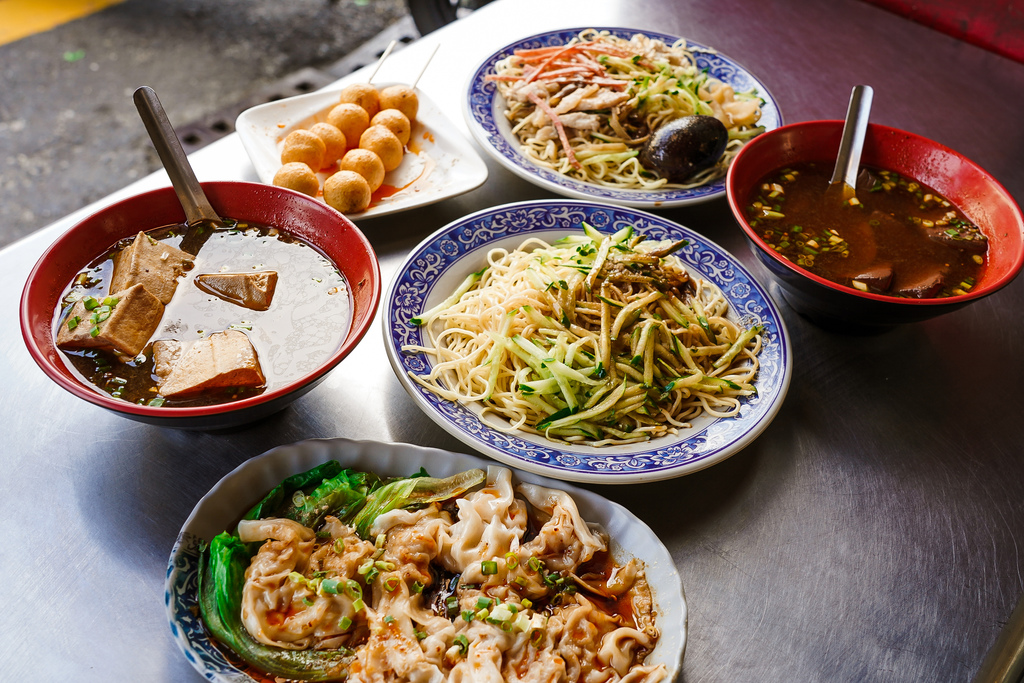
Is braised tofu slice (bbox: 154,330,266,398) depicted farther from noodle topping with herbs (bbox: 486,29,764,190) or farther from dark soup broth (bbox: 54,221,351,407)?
noodle topping with herbs (bbox: 486,29,764,190)

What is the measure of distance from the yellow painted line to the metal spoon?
24.9ft

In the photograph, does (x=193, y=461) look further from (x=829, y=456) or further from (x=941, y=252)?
(x=941, y=252)

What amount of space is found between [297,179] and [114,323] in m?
0.98

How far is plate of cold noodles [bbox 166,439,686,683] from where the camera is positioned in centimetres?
149

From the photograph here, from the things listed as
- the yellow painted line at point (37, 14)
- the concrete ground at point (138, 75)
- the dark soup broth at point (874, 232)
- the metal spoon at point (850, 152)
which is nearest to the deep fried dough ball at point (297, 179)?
the dark soup broth at point (874, 232)

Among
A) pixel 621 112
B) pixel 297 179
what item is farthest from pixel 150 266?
pixel 621 112

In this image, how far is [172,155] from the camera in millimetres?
2037

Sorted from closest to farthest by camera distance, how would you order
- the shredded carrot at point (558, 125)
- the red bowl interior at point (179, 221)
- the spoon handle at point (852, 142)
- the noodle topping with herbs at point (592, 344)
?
the red bowl interior at point (179, 221)
the noodle topping with herbs at point (592, 344)
the spoon handle at point (852, 142)
the shredded carrot at point (558, 125)

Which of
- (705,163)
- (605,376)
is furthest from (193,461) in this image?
(705,163)

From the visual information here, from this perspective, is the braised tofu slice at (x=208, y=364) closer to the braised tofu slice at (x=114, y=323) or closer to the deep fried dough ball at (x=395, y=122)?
the braised tofu slice at (x=114, y=323)

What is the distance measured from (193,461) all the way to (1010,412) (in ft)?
9.04

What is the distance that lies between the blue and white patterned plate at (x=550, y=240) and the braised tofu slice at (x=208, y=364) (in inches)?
16.4

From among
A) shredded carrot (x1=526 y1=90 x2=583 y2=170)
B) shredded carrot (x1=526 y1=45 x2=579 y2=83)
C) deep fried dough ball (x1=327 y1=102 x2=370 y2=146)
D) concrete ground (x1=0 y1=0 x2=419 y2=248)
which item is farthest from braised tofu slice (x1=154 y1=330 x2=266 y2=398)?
concrete ground (x1=0 y1=0 x2=419 y2=248)

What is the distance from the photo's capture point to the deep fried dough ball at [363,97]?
3.04 m
